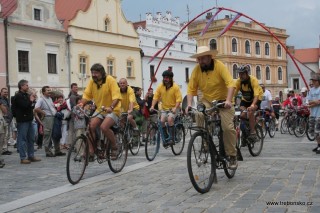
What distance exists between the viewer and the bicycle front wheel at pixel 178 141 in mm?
11602

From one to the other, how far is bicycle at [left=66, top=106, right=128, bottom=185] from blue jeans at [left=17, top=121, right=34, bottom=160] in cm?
310

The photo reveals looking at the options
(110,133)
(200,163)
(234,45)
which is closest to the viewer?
(200,163)

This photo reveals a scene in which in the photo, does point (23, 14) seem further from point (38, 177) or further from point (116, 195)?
point (116, 195)

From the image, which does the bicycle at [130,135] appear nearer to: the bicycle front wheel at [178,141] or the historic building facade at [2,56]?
the bicycle front wheel at [178,141]

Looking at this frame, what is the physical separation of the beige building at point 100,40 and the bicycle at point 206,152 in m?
30.5

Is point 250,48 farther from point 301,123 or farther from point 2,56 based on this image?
point 301,123

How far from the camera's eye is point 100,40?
1565 inches

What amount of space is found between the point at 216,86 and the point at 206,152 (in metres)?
1.15

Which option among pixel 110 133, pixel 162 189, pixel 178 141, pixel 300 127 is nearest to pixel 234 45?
pixel 300 127

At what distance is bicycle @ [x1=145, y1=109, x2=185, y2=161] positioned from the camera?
10609 mm

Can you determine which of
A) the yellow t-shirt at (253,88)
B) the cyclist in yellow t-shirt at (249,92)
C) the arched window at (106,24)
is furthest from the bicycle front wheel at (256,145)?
the arched window at (106,24)

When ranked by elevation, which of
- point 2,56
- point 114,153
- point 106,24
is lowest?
point 114,153

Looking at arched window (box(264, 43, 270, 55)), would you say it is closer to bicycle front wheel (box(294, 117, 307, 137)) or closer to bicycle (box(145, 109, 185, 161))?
bicycle front wheel (box(294, 117, 307, 137))

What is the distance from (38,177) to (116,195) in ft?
8.82
